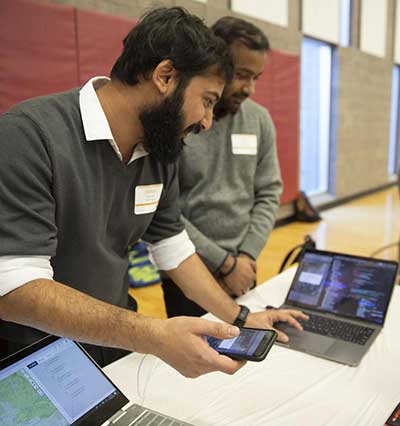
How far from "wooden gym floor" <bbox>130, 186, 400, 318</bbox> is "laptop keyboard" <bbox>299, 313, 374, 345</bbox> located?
1650mm

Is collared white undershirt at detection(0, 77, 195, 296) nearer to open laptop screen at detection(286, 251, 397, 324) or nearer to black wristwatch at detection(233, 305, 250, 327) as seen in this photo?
black wristwatch at detection(233, 305, 250, 327)

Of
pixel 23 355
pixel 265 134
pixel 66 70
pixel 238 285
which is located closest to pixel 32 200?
pixel 23 355

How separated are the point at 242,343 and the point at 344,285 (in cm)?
66

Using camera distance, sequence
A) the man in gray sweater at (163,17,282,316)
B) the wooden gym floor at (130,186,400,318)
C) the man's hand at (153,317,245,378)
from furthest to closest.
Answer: the wooden gym floor at (130,186,400,318) < the man in gray sweater at (163,17,282,316) < the man's hand at (153,317,245,378)

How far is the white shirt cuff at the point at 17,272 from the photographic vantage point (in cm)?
78

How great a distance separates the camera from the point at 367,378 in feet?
3.46

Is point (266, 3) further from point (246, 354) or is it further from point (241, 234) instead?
point (246, 354)

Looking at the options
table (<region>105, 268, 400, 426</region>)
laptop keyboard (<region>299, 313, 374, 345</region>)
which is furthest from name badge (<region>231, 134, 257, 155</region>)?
table (<region>105, 268, 400, 426</region>)

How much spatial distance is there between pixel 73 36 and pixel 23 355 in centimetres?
250

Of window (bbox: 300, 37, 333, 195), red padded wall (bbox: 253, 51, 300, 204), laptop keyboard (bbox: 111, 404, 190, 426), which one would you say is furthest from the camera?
window (bbox: 300, 37, 333, 195)

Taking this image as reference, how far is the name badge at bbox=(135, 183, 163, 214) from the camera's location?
3.78ft

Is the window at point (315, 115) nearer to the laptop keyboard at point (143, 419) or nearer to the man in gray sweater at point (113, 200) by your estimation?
the man in gray sweater at point (113, 200)

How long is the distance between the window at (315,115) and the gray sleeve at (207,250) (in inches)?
170

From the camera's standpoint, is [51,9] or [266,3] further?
[266,3]
